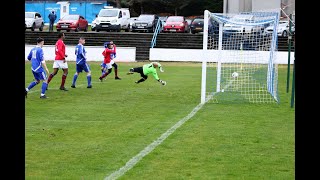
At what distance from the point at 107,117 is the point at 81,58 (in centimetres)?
812

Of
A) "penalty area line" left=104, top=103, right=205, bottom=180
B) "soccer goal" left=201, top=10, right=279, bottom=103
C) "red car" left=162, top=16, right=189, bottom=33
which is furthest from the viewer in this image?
"red car" left=162, top=16, right=189, bottom=33

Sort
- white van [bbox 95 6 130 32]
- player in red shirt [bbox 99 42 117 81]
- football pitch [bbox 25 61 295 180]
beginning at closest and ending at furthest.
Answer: football pitch [bbox 25 61 295 180] → player in red shirt [bbox 99 42 117 81] → white van [bbox 95 6 130 32]

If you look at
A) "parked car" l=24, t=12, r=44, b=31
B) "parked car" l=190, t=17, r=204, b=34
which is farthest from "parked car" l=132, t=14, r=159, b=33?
"parked car" l=24, t=12, r=44, b=31

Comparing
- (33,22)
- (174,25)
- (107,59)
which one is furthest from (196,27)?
(107,59)

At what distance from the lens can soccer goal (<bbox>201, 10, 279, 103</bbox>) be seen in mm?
20125

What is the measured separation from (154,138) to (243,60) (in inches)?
690

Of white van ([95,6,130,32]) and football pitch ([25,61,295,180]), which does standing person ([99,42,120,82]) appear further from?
white van ([95,6,130,32])

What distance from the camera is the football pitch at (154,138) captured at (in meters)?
8.31

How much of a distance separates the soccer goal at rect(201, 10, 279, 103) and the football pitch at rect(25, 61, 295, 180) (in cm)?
111

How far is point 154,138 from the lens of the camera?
1138 centimetres

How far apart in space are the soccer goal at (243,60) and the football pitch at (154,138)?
111cm
